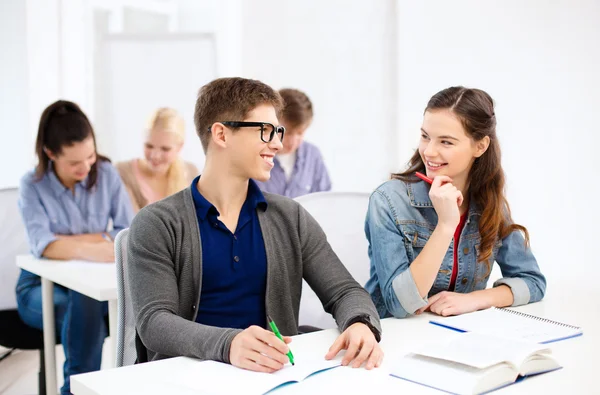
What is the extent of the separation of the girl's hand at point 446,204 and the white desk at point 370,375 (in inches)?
9.7

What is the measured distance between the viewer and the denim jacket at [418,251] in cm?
160

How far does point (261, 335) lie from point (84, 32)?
393 centimetres

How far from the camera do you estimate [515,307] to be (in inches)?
65.1

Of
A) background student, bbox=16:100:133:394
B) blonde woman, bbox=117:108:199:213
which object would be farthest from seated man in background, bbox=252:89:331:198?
background student, bbox=16:100:133:394

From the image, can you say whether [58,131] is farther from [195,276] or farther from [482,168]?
[482,168]

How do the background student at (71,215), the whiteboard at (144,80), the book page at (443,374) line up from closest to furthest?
the book page at (443,374), the background student at (71,215), the whiteboard at (144,80)

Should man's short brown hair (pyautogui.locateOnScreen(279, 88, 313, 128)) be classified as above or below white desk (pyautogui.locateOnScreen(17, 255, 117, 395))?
above

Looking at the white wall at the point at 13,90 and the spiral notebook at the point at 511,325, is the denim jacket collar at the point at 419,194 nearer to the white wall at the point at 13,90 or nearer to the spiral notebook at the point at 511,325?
the spiral notebook at the point at 511,325

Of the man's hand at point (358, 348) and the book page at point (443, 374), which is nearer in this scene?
the book page at point (443, 374)

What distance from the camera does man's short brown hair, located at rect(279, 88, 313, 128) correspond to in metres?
3.09

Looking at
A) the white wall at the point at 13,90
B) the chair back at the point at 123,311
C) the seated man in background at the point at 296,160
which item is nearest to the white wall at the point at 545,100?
the seated man in background at the point at 296,160

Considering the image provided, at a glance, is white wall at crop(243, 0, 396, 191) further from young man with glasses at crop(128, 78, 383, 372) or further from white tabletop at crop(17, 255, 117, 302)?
young man with glasses at crop(128, 78, 383, 372)

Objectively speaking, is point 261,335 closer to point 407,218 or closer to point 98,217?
point 407,218

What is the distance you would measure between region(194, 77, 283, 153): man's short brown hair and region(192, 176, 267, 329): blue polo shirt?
163mm
